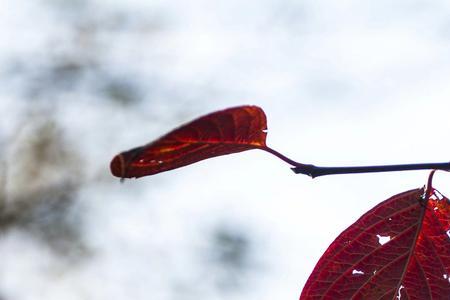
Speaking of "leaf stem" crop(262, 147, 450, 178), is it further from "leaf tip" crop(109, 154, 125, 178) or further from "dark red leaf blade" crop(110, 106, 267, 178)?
"leaf tip" crop(109, 154, 125, 178)

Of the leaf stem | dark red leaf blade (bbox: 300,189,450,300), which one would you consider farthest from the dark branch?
dark red leaf blade (bbox: 300,189,450,300)

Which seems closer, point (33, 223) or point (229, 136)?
point (229, 136)

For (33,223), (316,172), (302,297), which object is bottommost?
(302,297)

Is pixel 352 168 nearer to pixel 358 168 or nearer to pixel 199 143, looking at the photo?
pixel 358 168

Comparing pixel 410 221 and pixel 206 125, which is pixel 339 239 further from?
pixel 206 125

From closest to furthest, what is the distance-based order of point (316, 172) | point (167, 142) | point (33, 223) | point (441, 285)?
point (167, 142) < point (316, 172) < point (441, 285) < point (33, 223)

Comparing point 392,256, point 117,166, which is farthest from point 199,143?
point 392,256

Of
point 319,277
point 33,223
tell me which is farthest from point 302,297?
point 33,223
